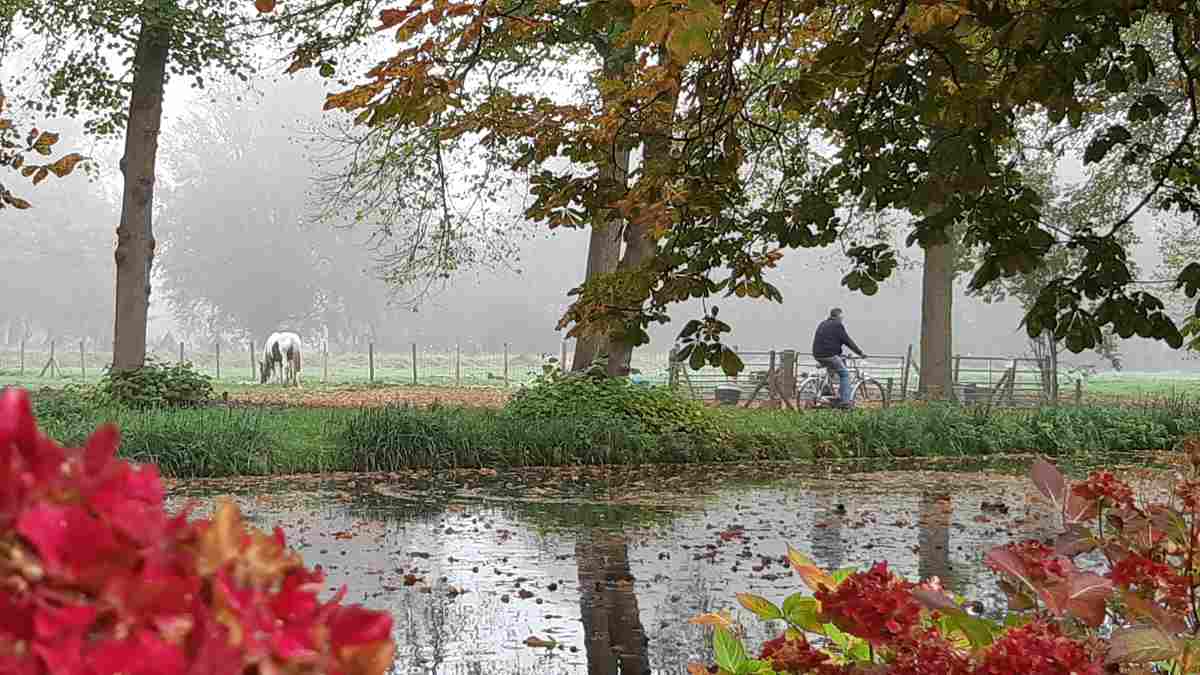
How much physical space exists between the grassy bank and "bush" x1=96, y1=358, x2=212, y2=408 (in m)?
0.58

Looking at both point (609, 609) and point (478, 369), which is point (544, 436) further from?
point (478, 369)

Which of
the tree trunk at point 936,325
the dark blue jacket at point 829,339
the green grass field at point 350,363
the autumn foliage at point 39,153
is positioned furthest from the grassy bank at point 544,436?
the green grass field at point 350,363

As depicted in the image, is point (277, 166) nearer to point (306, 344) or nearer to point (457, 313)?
point (306, 344)

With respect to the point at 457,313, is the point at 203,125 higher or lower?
higher

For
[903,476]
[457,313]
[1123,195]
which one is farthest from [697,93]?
[457,313]

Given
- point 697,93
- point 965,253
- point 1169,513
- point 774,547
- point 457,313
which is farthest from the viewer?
point 457,313

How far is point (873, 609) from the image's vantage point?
1.86 m

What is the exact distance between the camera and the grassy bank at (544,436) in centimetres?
1128

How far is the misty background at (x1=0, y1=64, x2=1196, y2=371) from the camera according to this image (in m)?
61.0

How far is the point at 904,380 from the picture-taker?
26375mm

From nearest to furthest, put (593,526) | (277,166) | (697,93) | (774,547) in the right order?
(697,93), (774,547), (593,526), (277,166)

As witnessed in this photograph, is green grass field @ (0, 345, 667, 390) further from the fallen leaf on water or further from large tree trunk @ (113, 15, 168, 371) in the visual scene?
the fallen leaf on water

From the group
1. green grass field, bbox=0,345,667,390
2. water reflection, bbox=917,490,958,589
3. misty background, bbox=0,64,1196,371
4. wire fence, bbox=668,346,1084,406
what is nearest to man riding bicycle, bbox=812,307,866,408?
wire fence, bbox=668,346,1084,406

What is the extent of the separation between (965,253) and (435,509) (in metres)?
18.9
